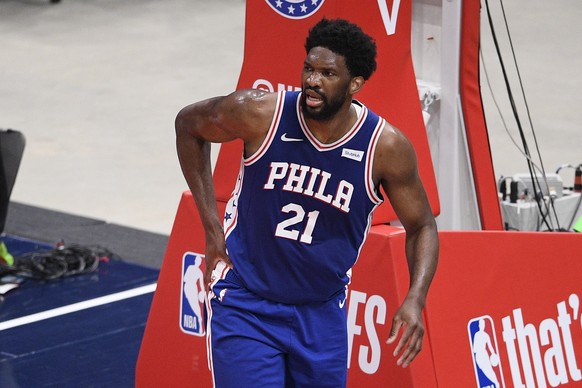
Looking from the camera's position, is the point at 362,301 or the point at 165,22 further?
the point at 165,22

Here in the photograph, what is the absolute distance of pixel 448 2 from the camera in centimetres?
531

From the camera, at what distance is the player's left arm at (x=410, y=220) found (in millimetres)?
4156

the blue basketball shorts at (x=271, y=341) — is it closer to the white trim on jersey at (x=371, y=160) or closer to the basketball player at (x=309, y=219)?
the basketball player at (x=309, y=219)

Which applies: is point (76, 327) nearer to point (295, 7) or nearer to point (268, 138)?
point (295, 7)

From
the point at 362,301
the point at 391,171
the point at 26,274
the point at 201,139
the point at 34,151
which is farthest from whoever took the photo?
the point at 34,151

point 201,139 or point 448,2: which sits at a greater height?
point 448,2

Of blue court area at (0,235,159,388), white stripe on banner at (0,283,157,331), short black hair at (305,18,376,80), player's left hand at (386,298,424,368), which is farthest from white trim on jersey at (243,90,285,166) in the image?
white stripe on banner at (0,283,157,331)

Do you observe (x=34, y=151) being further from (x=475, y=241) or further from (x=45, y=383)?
(x=475, y=241)

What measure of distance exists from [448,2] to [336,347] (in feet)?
5.85

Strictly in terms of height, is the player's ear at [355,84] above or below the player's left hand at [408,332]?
above

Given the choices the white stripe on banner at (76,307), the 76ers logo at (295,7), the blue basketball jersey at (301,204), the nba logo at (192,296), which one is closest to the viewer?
the blue basketball jersey at (301,204)

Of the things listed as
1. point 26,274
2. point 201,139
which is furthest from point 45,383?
point 201,139

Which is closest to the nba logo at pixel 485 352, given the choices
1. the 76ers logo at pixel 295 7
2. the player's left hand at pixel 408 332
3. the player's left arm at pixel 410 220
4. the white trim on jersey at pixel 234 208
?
the player's left arm at pixel 410 220

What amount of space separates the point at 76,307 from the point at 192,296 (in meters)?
2.21
